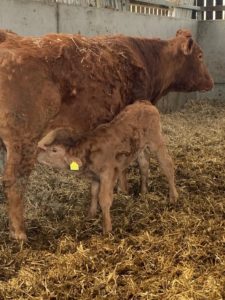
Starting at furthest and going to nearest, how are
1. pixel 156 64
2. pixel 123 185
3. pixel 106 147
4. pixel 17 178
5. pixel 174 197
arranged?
1. pixel 156 64
2. pixel 123 185
3. pixel 174 197
4. pixel 106 147
5. pixel 17 178

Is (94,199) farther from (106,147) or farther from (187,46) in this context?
(187,46)

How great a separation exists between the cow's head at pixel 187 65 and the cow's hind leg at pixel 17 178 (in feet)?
9.83

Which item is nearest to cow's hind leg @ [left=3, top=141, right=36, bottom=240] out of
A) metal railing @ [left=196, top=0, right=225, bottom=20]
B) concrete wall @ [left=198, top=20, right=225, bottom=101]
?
concrete wall @ [left=198, top=20, right=225, bottom=101]

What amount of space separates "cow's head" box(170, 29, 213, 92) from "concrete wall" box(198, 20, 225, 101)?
16.5 feet

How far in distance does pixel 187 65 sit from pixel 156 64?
2.37ft

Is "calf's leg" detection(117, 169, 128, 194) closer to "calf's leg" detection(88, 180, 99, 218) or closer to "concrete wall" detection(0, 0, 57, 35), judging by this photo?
"calf's leg" detection(88, 180, 99, 218)

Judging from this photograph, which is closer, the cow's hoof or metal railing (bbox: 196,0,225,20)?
the cow's hoof

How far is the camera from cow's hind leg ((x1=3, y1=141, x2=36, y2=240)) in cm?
394

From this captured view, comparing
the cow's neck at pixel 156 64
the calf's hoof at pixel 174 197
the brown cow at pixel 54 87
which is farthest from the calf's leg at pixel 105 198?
the cow's neck at pixel 156 64

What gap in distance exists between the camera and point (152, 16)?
33.2 feet

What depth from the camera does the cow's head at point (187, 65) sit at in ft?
20.2

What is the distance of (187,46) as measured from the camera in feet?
20.2

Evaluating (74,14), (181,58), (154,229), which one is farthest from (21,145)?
(74,14)

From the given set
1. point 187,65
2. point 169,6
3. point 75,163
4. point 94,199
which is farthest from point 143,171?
point 169,6
